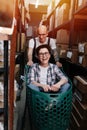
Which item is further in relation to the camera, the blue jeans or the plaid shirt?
the plaid shirt

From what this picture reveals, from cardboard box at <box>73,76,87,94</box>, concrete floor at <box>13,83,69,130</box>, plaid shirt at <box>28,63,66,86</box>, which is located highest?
plaid shirt at <box>28,63,66,86</box>

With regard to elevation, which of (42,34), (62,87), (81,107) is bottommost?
(81,107)

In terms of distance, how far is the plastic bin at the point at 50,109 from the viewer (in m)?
1.60

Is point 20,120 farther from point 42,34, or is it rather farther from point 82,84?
point 42,34

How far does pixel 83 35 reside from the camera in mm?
3139

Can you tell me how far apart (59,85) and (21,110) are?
38.8 inches

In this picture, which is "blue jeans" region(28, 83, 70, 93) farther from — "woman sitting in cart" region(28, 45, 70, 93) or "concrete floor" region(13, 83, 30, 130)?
"concrete floor" region(13, 83, 30, 130)

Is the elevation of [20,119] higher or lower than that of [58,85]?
lower

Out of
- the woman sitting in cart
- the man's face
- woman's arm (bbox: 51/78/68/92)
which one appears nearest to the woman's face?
the woman sitting in cart

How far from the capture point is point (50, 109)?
5.32 feet

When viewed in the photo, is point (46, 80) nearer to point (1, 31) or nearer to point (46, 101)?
point (46, 101)

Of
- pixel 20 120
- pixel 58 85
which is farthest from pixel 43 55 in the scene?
pixel 20 120

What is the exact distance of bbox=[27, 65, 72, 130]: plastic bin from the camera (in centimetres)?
160

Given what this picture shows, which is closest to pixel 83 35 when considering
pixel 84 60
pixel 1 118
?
pixel 84 60
